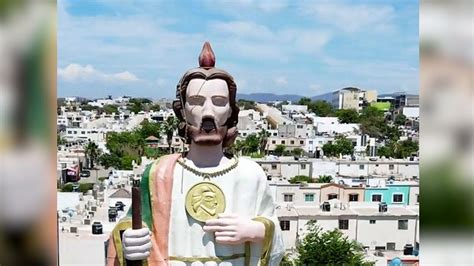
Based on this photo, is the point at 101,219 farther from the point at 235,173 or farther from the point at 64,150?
the point at 64,150

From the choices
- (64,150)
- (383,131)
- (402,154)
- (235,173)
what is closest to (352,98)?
(383,131)

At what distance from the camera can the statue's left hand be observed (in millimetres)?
2629

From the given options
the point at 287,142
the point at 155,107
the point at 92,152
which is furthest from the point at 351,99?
the point at 92,152

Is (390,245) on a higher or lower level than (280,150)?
lower

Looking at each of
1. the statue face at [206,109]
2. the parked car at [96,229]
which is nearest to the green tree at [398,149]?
the parked car at [96,229]

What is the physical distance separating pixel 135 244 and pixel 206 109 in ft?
2.10

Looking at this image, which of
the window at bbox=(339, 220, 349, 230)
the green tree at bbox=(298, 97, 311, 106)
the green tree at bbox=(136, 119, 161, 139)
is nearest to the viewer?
the window at bbox=(339, 220, 349, 230)

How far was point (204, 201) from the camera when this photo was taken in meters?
2.68

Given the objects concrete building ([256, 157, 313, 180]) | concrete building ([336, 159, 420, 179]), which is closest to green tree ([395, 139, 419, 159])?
concrete building ([336, 159, 420, 179])

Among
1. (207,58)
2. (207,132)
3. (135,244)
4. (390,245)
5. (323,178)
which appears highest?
(207,58)

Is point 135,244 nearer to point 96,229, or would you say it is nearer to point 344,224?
point 96,229

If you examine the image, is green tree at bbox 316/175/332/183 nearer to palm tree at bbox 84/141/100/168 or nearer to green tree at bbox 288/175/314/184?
green tree at bbox 288/175/314/184

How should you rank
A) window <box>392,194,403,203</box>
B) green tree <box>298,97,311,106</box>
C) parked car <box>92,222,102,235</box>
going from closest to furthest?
1. parked car <box>92,222,102,235</box>
2. window <box>392,194,403,203</box>
3. green tree <box>298,97,311,106</box>

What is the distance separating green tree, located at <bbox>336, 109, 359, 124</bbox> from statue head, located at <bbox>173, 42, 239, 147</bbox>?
98.1 ft
